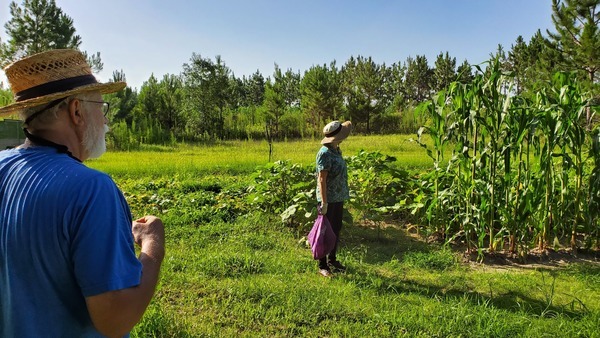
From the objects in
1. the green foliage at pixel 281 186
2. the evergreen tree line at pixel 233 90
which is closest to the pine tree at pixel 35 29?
the evergreen tree line at pixel 233 90

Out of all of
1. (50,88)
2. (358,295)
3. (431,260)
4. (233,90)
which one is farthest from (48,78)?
(233,90)

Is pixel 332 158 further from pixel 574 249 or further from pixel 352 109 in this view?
pixel 352 109

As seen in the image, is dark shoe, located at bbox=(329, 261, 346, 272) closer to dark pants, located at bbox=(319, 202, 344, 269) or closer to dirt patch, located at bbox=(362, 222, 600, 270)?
dark pants, located at bbox=(319, 202, 344, 269)

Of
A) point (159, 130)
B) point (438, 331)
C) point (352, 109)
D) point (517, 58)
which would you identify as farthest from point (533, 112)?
point (517, 58)

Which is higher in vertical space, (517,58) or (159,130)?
(517,58)

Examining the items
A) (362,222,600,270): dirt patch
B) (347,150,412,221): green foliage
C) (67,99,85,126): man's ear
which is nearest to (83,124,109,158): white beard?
(67,99,85,126): man's ear

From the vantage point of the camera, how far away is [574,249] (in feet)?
18.0

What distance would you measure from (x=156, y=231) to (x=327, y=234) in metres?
3.31

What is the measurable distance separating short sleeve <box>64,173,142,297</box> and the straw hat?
380mm

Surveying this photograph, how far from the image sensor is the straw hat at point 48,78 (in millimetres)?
1370

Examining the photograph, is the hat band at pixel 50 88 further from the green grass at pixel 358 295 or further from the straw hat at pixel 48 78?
the green grass at pixel 358 295

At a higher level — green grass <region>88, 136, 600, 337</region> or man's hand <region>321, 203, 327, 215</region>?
man's hand <region>321, 203, 327, 215</region>

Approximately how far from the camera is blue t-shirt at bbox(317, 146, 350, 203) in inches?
186

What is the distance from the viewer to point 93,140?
148 centimetres
